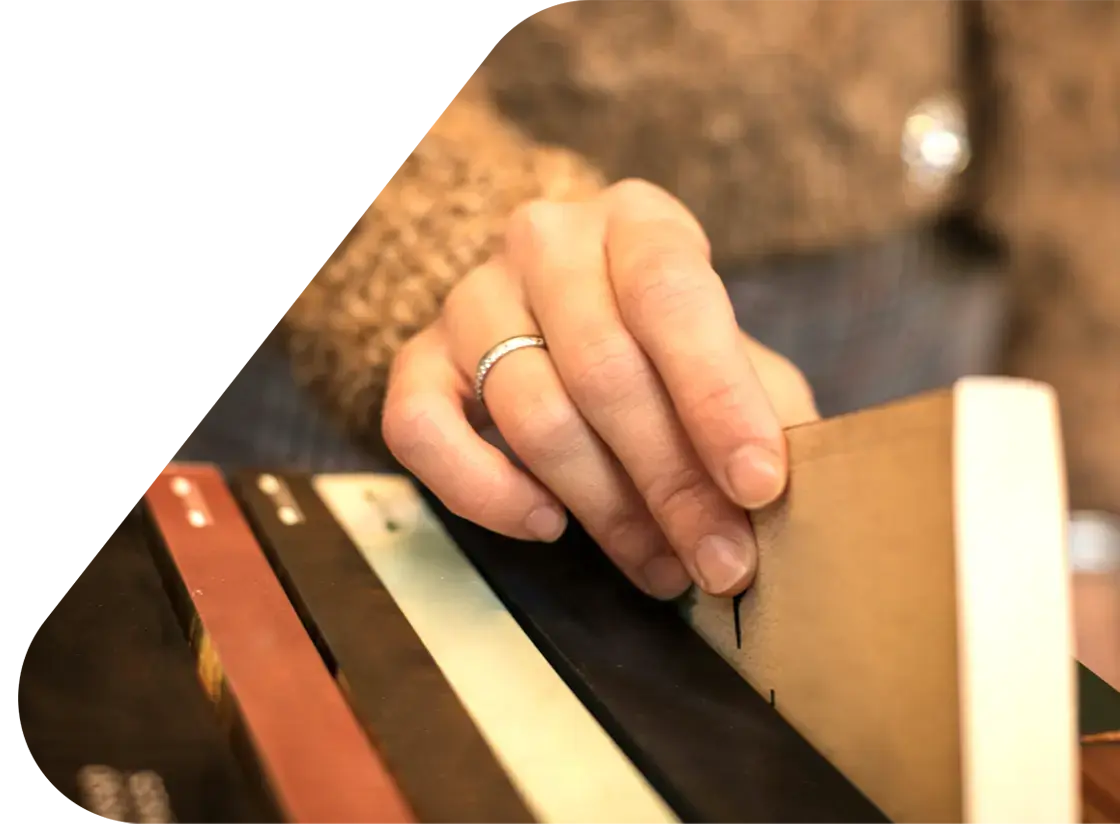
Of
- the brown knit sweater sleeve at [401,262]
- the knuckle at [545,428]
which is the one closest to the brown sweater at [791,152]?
the brown knit sweater sleeve at [401,262]

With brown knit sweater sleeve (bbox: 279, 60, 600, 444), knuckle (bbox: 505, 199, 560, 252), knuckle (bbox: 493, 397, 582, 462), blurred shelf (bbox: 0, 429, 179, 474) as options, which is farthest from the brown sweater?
blurred shelf (bbox: 0, 429, 179, 474)

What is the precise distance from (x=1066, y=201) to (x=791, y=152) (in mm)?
402

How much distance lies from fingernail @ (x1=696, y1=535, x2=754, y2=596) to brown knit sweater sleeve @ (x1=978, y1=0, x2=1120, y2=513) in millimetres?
1062

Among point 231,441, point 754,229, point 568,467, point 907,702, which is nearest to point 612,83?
point 754,229

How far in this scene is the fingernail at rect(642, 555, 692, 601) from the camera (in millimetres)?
464

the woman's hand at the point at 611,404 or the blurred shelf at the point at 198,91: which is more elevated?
the blurred shelf at the point at 198,91

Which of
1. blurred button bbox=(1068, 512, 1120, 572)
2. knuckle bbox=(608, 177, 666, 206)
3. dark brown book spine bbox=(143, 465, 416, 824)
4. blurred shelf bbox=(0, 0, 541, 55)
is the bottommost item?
blurred button bbox=(1068, 512, 1120, 572)

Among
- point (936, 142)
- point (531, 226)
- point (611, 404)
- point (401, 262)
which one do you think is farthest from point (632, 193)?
point (936, 142)

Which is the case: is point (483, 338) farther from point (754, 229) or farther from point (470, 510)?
point (754, 229)

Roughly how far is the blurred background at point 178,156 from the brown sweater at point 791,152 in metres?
0.57

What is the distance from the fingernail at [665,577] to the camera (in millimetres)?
464

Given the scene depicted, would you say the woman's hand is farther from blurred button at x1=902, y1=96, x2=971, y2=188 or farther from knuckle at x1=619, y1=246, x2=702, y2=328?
blurred button at x1=902, y1=96, x2=971, y2=188

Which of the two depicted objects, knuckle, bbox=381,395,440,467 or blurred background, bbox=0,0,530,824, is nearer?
blurred background, bbox=0,0,530,824

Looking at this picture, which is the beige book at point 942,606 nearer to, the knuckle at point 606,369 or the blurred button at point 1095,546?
the knuckle at point 606,369
